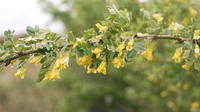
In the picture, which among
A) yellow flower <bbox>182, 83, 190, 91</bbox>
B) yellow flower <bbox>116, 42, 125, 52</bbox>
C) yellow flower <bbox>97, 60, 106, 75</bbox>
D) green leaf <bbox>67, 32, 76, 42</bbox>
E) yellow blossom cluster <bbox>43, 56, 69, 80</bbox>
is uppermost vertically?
green leaf <bbox>67, 32, 76, 42</bbox>

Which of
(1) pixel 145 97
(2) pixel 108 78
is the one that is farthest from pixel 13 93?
(1) pixel 145 97

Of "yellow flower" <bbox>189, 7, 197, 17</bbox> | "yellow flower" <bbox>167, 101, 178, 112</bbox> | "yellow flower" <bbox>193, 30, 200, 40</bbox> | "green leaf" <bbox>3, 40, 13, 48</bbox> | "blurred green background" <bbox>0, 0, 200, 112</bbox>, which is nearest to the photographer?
"green leaf" <bbox>3, 40, 13, 48</bbox>

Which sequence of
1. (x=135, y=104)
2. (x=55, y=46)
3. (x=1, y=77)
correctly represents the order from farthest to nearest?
(x=1, y=77) → (x=135, y=104) → (x=55, y=46)

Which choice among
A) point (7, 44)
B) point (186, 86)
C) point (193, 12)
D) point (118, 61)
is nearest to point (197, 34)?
point (118, 61)

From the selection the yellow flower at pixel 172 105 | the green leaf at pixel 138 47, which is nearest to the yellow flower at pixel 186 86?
the yellow flower at pixel 172 105

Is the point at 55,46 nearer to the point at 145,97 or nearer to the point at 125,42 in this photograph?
the point at 125,42

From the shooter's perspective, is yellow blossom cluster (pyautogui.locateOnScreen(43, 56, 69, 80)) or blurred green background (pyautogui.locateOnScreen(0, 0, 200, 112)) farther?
blurred green background (pyautogui.locateOnScreen(0, 0, 200, 112))

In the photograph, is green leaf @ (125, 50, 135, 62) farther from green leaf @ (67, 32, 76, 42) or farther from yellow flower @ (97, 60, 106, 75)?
green leaf @ (67, 32, 76, 42)

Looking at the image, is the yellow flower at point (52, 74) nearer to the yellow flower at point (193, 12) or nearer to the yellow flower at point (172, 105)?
the yellow flower at point (193, 12)

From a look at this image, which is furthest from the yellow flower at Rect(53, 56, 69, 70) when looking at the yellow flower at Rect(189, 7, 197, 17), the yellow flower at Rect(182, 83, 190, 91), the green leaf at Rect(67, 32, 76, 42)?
the yellow flower at Rect(182, 83, 190, 91)
